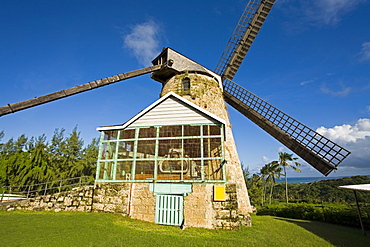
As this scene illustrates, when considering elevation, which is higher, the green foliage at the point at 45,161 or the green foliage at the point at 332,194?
the green foliage at the point at 45,161

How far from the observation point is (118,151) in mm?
11742

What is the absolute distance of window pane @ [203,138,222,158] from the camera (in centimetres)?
1087

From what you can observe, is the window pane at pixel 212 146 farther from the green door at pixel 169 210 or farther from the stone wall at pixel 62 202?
the stone wall at pixel 62 202

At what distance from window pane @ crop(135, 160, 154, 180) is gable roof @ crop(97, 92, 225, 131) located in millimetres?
2362

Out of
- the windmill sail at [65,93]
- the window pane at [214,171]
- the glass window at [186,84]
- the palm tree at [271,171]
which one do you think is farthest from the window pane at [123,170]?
the palm tree at [271,171]

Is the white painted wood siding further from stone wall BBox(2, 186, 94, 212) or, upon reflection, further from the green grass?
the green grass

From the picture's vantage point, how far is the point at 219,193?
9.48m

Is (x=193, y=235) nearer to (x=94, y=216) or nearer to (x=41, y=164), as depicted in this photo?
(x=94, y=216)

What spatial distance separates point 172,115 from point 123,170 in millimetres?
4464

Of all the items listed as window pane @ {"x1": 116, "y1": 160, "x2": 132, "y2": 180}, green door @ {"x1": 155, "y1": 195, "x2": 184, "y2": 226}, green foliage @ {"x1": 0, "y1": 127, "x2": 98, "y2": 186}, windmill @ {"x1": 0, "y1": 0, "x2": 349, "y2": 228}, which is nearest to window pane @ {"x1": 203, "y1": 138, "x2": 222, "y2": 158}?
windmill @ {"x1": 0, "y1": 0, "x2": 349, "y2": 228}

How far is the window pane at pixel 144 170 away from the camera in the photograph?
35.2ft

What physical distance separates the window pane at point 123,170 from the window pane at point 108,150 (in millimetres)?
847

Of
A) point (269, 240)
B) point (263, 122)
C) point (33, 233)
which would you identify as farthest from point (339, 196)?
point (33, 233)

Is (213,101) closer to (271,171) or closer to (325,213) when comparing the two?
(325,213)
